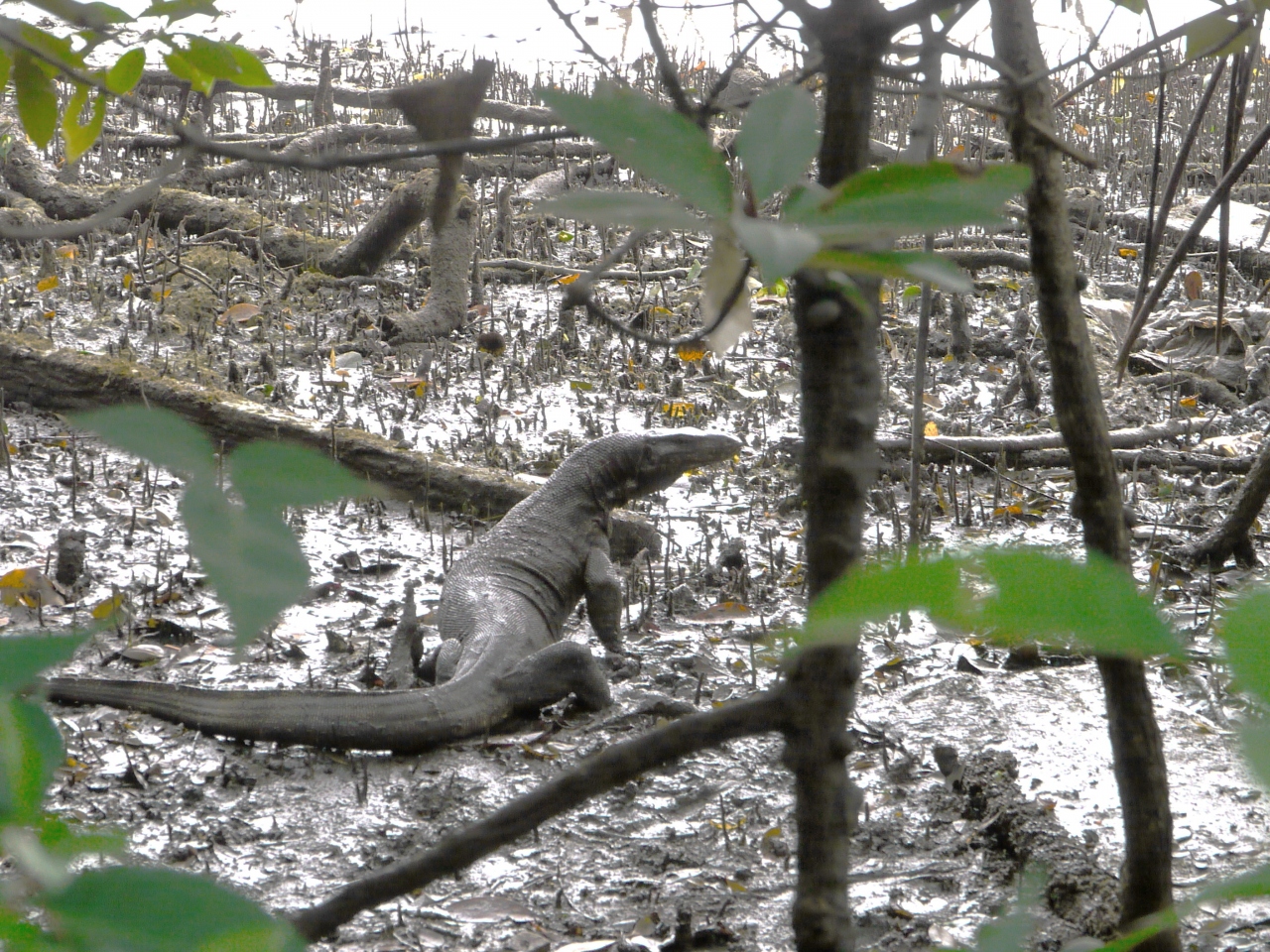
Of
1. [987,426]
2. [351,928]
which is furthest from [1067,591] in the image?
[987,426]

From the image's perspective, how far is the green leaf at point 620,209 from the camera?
1.34 feet

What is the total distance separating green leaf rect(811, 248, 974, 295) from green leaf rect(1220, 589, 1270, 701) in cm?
14

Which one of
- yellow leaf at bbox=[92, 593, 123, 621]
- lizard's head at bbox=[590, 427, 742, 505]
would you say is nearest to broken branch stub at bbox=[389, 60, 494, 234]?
yellow leaf at bbox=[92, 593, 123, 621]

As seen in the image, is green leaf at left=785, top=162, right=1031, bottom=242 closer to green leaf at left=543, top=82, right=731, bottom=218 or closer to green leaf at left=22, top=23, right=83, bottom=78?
green leaf at left=543, top=82, right=731, bottom=218

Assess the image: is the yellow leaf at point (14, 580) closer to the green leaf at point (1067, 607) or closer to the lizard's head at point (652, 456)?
the lizard's head at point (652, 456)

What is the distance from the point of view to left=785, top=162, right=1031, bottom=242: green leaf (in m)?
0.42

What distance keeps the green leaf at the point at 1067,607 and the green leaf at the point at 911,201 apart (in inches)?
4.9

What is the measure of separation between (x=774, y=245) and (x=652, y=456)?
4.68 meters

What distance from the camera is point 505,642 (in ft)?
13.3

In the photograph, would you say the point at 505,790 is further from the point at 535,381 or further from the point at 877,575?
the point at 535,381

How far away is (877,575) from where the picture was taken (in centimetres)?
37

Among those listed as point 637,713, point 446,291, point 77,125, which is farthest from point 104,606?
point 446,291

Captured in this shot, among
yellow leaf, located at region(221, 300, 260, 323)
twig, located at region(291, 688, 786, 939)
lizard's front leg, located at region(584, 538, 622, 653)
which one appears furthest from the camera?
yellow leaf, located at region(221, 300, 260, 323)

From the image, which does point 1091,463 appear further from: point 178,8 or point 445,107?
point 178,8
